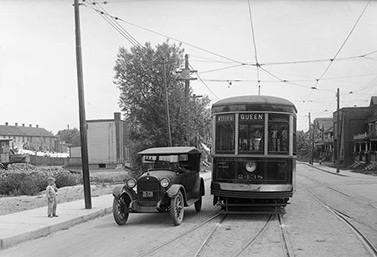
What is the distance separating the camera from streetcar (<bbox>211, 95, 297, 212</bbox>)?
34.7 feet

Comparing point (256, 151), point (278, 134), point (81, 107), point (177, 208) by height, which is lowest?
point (177, 208)

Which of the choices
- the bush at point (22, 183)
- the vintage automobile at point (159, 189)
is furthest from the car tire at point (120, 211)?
the bush at point (22, 183)

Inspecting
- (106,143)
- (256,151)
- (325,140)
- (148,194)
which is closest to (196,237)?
(148,194)

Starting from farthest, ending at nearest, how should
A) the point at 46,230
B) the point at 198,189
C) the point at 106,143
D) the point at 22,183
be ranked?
the point at 106,143, the point at 22,183, the point at 198,189, the point at 46,230

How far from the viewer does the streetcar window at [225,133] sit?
10906 millimetres

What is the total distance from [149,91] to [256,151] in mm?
18379

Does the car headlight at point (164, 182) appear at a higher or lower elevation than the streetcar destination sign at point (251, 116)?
lower

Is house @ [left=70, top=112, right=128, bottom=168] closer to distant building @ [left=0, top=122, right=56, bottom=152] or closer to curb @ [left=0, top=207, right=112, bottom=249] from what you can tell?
curb @ [left=0, top=207, right=112, bottom=249]

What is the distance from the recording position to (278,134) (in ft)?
35.3

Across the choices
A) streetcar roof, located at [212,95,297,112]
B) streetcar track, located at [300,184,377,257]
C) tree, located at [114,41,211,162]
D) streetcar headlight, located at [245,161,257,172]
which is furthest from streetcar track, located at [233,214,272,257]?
tree, located at [114,41,211,162]

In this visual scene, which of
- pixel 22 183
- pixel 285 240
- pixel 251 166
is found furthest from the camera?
pixel 22 183

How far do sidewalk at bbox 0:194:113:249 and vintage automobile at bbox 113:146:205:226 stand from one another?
4.94 feet

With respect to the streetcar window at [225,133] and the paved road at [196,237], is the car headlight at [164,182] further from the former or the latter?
Answer: the streetcar window at [225,133]

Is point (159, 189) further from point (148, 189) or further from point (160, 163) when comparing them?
point (160, 163)
